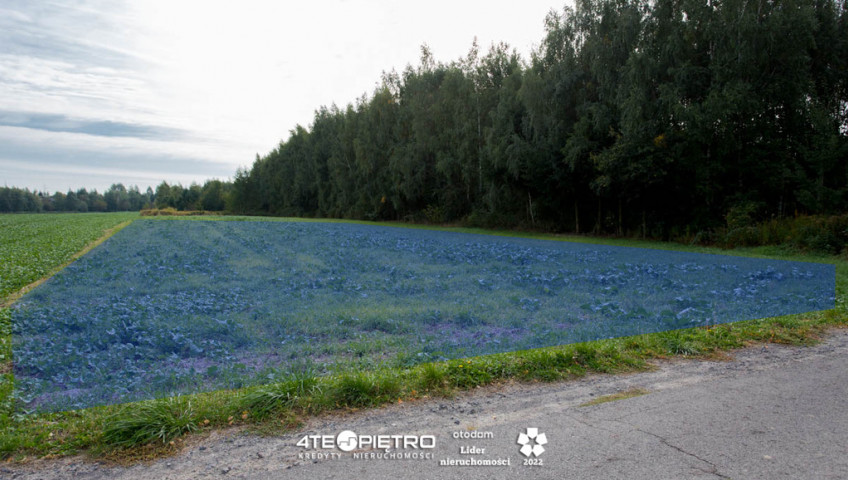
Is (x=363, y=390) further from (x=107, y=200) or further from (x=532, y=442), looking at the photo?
(x=107, y=200)

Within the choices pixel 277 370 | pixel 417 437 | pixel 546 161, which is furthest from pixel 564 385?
pixel 546 161

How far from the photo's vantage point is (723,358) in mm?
5234

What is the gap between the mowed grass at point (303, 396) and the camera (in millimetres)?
3400

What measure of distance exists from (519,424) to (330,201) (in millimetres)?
63927

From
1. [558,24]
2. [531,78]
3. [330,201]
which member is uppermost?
[558,24]

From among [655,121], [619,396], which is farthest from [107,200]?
[619,396]

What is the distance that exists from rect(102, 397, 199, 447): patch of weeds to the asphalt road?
233mm

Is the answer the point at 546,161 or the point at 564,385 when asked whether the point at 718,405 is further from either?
the point at 546,161

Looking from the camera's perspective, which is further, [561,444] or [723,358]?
[723,358]

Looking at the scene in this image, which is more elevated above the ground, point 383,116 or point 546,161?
point 383,116

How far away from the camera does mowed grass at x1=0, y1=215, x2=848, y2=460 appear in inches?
134
